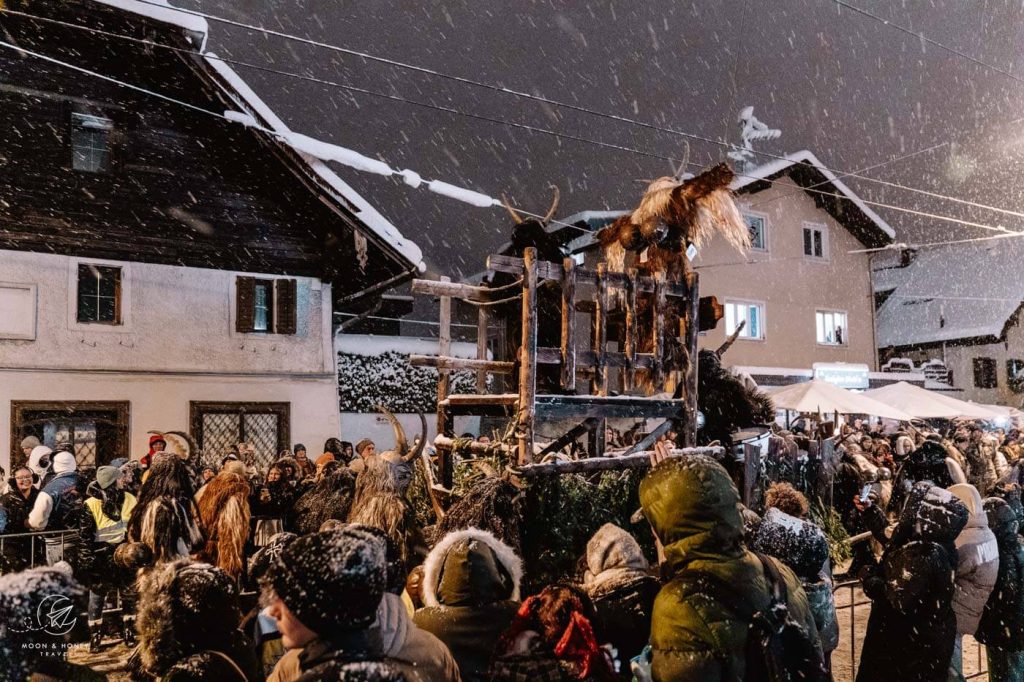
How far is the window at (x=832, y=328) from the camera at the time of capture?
89.6 feet

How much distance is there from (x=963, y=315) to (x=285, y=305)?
33246mm

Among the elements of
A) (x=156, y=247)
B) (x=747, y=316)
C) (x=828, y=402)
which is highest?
(x=156, y=247)

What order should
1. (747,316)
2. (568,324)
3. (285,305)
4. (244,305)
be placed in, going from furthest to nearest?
(747,316), (285,305), (244,305), (568,324)

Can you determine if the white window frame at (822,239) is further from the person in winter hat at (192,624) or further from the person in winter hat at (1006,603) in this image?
the person in winter hat at (192,624)

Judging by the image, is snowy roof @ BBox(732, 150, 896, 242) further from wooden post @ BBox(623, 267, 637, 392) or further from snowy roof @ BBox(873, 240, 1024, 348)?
wooden post @ BBox(623, 267, 637, 392)

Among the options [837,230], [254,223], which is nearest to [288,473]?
[254,223]

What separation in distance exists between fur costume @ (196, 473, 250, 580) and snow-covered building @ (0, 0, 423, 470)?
9.29 m

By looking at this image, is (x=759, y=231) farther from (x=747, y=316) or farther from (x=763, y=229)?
(x=747, y=316)

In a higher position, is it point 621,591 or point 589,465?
point 589,465

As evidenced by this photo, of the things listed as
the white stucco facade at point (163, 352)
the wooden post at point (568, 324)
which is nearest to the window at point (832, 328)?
the white stucco facade at point (163, 352)

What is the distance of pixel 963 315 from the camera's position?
34.6m

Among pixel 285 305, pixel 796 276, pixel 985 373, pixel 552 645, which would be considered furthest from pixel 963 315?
pixel 552 645

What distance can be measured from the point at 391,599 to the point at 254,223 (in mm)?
15422

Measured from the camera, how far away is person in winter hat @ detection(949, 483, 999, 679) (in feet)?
13.6
